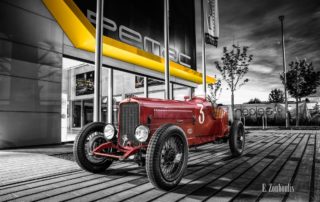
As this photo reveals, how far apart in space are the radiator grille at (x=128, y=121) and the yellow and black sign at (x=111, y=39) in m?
4.19

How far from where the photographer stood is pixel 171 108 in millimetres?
3979


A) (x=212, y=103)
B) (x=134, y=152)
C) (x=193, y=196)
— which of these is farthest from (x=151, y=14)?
(x=193, y=196)

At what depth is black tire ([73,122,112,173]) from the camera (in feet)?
11.6

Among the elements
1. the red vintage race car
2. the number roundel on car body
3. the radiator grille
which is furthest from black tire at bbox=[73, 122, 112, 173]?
the number roundel on car body

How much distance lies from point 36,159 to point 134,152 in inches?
122

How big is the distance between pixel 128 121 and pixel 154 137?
96 cm

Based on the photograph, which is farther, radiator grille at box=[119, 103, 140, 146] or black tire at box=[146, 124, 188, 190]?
radiator grille at box=[119, 103, 140, 146]

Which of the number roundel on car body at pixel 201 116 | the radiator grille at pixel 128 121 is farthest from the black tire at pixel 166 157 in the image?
the number roundel on car body at pixel 201 116

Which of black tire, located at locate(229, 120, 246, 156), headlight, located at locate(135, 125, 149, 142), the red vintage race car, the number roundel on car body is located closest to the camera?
the red vintage race car

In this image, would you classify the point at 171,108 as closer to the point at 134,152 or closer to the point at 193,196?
the point at 134,152

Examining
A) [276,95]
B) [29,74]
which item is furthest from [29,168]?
[276,95]

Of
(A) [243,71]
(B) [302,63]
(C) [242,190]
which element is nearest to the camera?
(C) [242,190]

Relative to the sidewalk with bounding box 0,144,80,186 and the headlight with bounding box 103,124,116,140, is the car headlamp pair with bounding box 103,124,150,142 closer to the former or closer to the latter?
the headlight with bounding box 103,124,116,140

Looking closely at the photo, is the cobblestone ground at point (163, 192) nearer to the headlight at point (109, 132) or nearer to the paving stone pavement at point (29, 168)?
the paving stone pavement at point (29, 168)
